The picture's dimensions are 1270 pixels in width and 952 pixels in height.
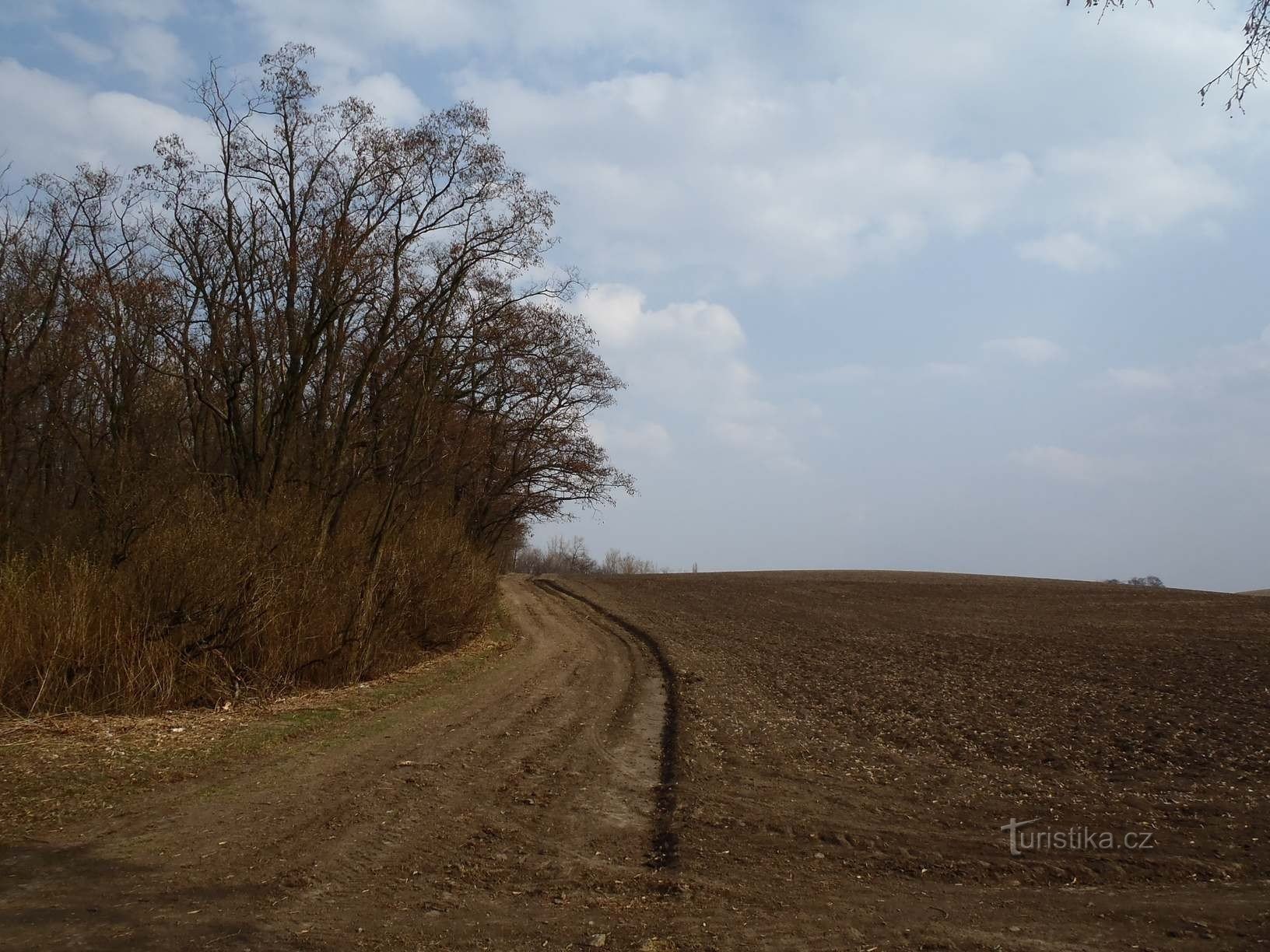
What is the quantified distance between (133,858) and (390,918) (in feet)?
6.88

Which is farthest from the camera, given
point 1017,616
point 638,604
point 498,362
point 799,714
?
point 638,604

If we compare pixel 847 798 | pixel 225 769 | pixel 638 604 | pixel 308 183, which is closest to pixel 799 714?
pixel 847 798

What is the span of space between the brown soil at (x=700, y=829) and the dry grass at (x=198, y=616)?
2.10 metres

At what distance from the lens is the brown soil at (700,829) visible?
15.6ft

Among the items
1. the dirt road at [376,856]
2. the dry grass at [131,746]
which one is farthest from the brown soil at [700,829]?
the dry grass at [131,746]

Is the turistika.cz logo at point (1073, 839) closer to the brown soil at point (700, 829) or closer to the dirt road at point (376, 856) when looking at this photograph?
the brown soil at point (700, 829)

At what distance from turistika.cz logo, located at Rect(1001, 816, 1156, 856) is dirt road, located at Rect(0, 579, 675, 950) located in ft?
8.74

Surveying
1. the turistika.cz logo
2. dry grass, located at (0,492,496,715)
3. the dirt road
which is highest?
dry grass, located at (0,492,496,715)

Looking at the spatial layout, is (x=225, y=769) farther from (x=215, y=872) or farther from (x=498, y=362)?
(x=498, y=362)

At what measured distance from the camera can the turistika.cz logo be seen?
20.0ft

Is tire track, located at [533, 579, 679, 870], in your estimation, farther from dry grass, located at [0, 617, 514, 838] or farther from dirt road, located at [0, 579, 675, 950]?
dry grass, located at [0, 617, 514, 838]

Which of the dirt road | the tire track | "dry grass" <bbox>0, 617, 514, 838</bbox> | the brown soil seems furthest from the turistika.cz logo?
"dry grass" <bbox>0, 617, 514, 838</bbox>

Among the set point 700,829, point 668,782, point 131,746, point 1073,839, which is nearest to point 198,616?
point 131,746

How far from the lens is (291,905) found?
4922 millimetres
